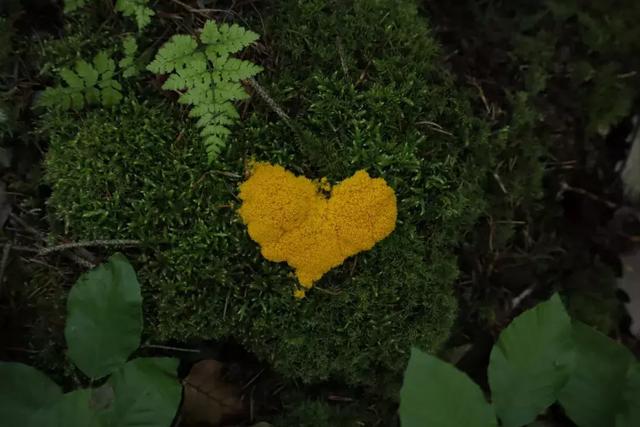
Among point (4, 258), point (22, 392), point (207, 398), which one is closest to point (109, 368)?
point (22, 392)

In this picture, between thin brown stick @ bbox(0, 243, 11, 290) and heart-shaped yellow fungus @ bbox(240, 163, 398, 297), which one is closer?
heart-shaped yellow fungus @ bbox(240, 163, 398, 297)

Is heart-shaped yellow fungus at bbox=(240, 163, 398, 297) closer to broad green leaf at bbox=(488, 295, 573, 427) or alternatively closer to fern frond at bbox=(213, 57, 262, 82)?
fern frond at bbox=(213, 57, 262, 82)

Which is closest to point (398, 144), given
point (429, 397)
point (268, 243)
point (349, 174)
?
point (349, 174)

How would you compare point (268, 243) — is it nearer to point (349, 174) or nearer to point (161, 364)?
point (349, 174)

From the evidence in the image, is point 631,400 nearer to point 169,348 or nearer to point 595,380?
point 595,380

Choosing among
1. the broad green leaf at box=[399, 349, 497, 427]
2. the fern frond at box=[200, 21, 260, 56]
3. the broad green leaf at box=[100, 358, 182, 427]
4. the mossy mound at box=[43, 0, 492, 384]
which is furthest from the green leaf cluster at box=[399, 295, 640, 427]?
the fern frond at box=[200, 21, 260, 56]
